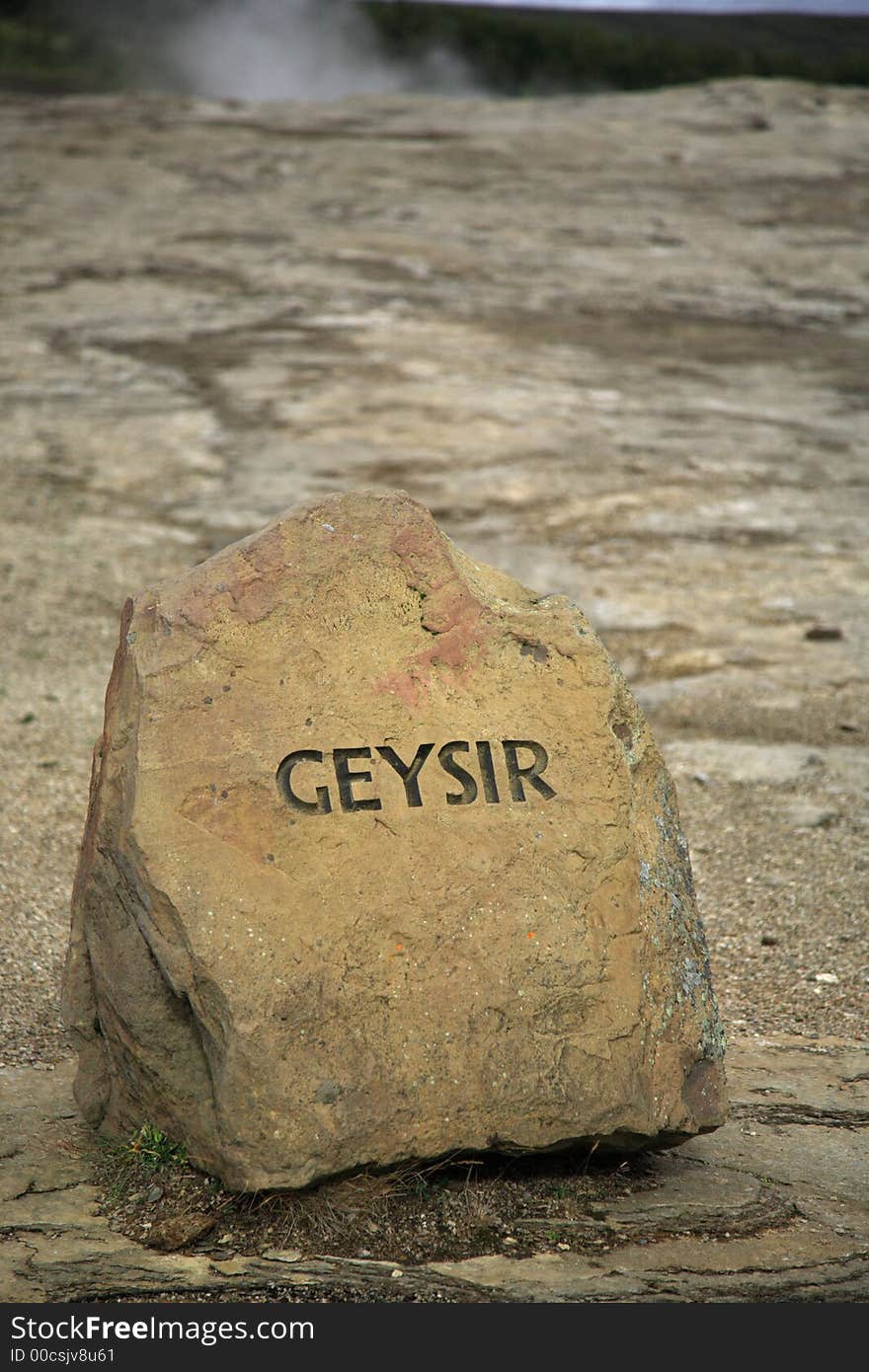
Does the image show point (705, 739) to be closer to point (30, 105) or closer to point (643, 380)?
point (643, 380)

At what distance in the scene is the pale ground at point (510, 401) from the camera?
4.71 m

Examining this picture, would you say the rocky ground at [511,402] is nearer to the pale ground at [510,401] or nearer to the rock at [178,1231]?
the pale ground at [510,401]

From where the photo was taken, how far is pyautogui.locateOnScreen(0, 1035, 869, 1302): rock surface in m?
2.26

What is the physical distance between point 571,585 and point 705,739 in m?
1.57

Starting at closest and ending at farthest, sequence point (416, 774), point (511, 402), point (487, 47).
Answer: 1. point (416, 774)
2. point (511, 402)
3. point (487, 47)

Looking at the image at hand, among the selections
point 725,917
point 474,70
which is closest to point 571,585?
point 725,917

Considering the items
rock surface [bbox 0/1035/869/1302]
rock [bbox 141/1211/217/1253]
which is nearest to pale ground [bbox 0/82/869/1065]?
rock surface [bbox 0/1035/869/1302]

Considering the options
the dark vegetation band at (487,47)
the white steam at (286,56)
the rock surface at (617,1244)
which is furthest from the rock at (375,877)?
the white steam at (286,56)

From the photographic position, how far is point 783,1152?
2795mm

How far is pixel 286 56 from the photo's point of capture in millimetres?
18234

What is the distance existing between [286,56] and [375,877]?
1826 cm

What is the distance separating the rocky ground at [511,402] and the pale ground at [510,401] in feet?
0.09

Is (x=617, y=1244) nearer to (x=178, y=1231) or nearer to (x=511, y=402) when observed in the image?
(x=178, y=1231)

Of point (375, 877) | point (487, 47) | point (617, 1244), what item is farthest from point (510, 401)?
point (487, 47)
